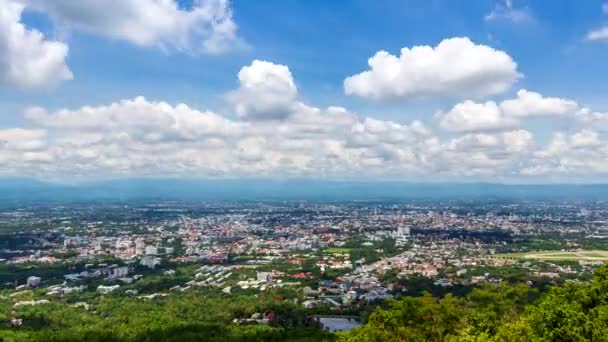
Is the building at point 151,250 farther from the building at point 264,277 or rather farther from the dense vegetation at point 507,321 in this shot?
the dense vegetation at point 507,321

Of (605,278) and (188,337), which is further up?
(605,278)

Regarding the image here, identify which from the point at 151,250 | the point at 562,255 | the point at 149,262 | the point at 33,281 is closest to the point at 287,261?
the point at 149,262

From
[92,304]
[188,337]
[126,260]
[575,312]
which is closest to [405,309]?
[575,312]

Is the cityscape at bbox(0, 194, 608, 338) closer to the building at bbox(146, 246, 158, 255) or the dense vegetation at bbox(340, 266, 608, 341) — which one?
the building at bbox(146, 246, 158, 255)

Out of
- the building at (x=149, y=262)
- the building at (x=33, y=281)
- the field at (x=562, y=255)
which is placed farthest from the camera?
the field at (x=562, y=255)

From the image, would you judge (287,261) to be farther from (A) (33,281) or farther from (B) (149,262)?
(A) (33,281)

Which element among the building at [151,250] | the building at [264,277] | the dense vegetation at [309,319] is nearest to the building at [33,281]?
the dense vegetation at [309,319]

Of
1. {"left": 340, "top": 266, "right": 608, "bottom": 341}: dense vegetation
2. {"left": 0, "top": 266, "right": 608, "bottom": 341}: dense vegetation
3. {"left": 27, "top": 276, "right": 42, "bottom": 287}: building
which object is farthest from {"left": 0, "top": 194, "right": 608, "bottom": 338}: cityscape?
{"left": 340, "top": 266, "right": 608, "bottom": 341}: dense vegetation

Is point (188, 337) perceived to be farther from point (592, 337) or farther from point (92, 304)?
point (592, 337)

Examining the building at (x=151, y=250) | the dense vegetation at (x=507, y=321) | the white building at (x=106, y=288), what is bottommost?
the white building at (x=106, y=288)
